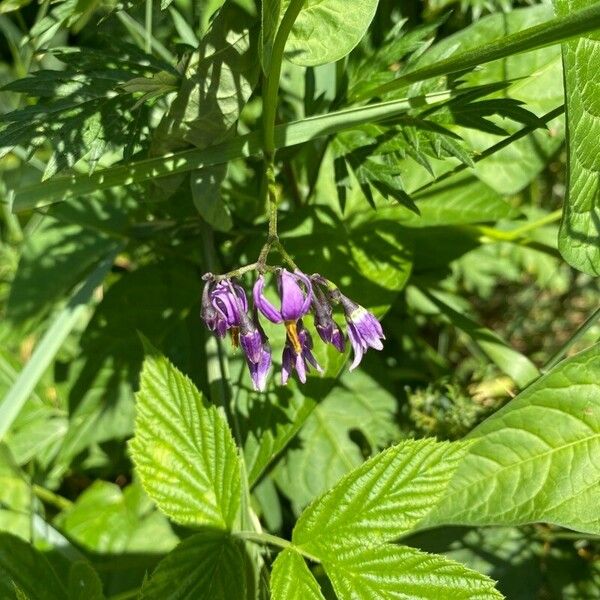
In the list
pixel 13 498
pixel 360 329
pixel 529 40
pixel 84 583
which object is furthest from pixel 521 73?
pixel 13 498

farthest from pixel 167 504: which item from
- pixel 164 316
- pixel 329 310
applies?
pixel 164 316

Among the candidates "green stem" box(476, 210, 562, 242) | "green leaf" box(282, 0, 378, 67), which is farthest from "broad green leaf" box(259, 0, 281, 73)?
"green stem" box(476, 210, 562, 242)

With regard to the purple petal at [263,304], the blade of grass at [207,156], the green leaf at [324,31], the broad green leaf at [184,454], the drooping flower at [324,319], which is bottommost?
the broad green leaf at [184,454]

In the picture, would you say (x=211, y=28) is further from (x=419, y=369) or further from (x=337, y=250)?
(x=419, y=369)

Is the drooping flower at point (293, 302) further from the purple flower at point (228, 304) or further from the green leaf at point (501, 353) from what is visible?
the green leaf at point (501, 353)

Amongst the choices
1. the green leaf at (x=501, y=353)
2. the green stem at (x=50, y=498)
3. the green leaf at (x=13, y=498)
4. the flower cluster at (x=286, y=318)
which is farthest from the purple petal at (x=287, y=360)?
the green stem at (x=50, y=498)
